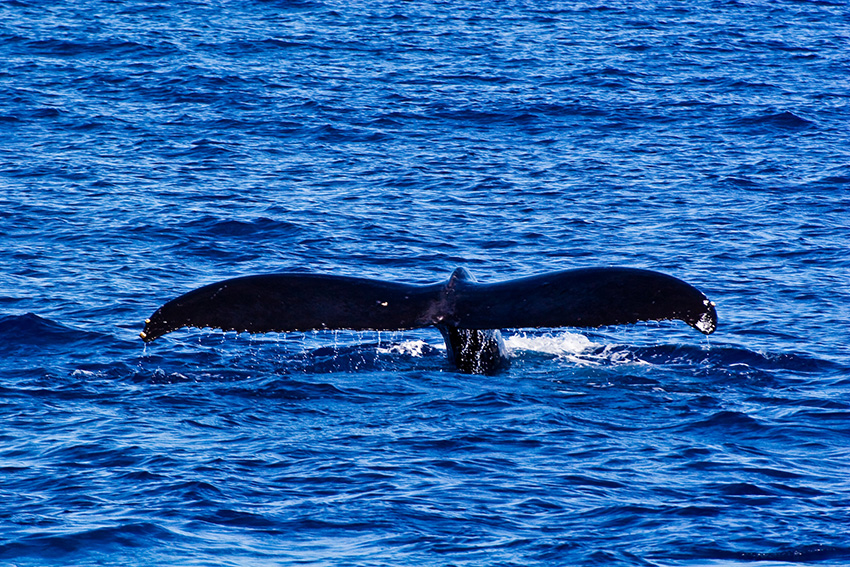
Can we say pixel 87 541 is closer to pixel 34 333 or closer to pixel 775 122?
pixel 34 333

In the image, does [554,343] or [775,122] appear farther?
[775,122]

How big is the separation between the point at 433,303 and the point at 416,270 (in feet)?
18.8

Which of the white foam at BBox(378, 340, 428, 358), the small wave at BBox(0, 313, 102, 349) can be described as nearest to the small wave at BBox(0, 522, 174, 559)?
the white foam at BBox(378, 340, 428, 358)

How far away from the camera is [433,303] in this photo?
11.2 m

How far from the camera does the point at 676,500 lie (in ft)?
30.8

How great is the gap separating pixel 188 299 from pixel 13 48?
22195 millimetres

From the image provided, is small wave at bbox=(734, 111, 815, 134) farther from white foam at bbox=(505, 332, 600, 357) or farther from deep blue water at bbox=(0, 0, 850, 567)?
white foam at bbox=(505, 332, 600, 357)

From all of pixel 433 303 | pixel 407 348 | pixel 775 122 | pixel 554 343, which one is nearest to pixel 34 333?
pixel 407 348

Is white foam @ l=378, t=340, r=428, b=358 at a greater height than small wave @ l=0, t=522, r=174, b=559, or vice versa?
small wave @ l=0, t=522, r=174, b=559

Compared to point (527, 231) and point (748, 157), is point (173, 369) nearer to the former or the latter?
point (527, 231)

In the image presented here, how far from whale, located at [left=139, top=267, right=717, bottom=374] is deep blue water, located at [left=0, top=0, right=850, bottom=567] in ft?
2.81

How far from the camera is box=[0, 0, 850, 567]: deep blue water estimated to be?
30.0 ft

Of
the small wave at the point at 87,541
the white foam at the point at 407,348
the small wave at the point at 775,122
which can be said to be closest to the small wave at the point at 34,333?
the white foam at the point at 407,348

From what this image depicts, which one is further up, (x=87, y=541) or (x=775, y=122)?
(x=775, y=122)
